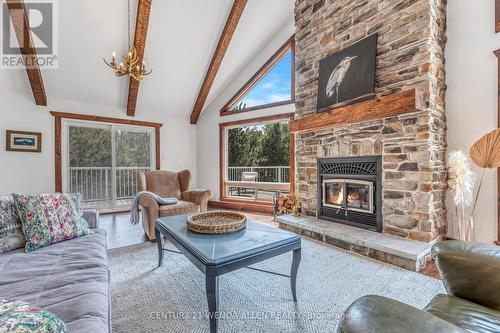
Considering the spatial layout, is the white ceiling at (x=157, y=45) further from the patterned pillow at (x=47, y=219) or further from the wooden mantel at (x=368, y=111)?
the patterned pillow at (x=47, y=219)

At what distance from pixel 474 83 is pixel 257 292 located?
3065mm

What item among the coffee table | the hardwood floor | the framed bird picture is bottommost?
the hardwood floor

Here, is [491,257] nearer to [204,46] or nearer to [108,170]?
[204,46]

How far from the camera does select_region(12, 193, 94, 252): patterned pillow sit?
1707 mm

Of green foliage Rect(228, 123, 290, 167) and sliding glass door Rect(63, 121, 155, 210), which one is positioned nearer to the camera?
sliding glass door Rect(63, 121, 155, 210)

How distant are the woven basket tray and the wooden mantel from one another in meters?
1.88

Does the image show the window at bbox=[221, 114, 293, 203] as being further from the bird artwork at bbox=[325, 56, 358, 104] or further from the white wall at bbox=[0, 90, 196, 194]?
the white wall at bbox=[0, 90, 196, 194]

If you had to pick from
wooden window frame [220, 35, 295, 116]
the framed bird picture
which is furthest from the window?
the framed bird picture

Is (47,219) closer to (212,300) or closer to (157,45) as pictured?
(212,300)

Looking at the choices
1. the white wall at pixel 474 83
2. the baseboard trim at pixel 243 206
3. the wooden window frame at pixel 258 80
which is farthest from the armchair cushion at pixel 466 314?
the wooden window frame at pixel 258 80

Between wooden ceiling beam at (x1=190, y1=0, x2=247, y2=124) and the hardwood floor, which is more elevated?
wooden ceiling beam at (x1=190, y1=0, x2=247, y2=124)

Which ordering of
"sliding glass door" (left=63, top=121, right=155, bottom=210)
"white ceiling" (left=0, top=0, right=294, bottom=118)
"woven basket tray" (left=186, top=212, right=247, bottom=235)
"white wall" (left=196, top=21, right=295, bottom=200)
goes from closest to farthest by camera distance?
"woven basket tray" (left=186, top=212, right=247, bottom=235) < "white ceiling" (left=0, top=0, right=294, bottom=118) < "sliding glass door" (left=63, top=121, right=155, bottom=210) < "white wall" (left=196, top=21, right=295, bottom=200)

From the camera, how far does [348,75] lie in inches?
121

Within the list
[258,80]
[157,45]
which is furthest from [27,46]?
[258,80]
